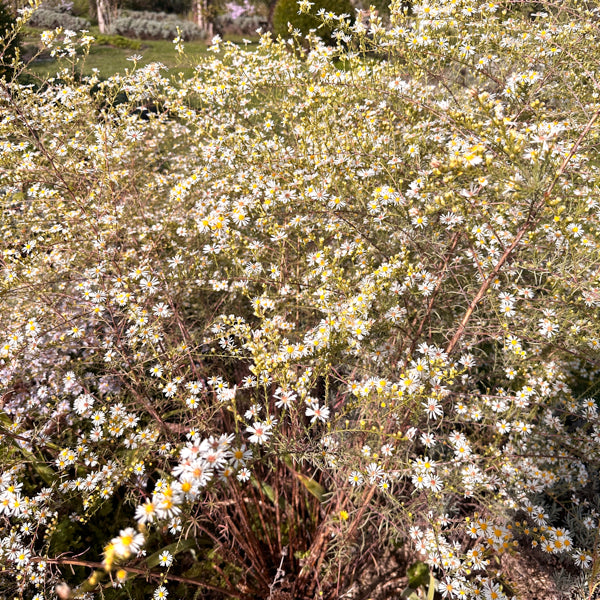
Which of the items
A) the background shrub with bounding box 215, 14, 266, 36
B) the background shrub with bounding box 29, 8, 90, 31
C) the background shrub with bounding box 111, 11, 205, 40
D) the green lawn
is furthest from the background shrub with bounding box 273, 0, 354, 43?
the background shrub with bounding box 29, 8, 90, 31

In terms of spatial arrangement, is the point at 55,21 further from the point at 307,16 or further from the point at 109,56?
the point at 307,16

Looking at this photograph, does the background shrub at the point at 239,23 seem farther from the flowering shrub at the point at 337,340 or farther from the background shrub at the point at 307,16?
the flowering shrub at the point at 337,340

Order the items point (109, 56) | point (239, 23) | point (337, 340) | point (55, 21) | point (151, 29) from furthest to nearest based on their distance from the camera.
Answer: point (239, 23) < point (55, 21) < point (151, 29) < point (109, 56) < point (337, 340)

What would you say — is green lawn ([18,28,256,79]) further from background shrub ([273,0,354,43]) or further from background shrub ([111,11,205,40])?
background shrub ([111,11,205,40])

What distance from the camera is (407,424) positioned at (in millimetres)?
2109

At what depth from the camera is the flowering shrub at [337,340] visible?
6.41 ft

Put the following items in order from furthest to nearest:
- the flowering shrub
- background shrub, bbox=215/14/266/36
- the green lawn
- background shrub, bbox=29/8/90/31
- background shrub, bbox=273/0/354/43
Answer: background shrub, bbox=215/14/266/36, background shrub, bbox=29/8/90/31, background shrub, bbox=273/0/354/43, the green lawn, the flowering shrub

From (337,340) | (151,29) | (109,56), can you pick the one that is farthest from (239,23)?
(337,340)

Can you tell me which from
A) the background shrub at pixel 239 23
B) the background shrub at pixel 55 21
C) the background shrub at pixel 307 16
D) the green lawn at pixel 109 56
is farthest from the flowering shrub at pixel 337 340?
the background shrub at pixel 239 23

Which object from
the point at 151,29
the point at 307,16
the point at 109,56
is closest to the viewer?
the point at 307,16

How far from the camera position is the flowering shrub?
1955 millimetres

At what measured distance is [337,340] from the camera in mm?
1957

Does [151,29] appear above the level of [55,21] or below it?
below

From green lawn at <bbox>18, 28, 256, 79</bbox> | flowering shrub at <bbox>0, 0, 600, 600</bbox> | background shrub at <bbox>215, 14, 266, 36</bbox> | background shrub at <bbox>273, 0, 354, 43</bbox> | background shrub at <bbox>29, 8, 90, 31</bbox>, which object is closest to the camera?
flowering shrub at <bbox>0, 0, 600, 600</bbox>
